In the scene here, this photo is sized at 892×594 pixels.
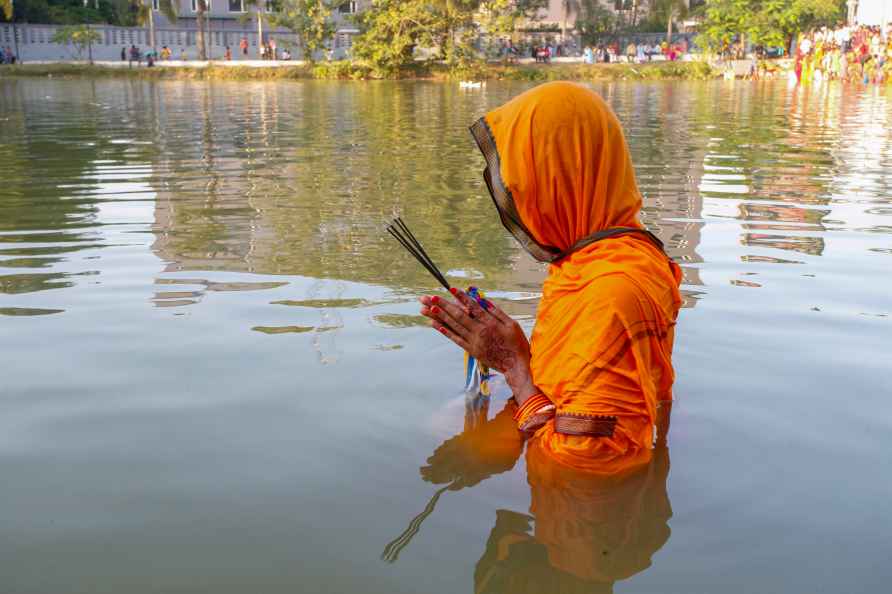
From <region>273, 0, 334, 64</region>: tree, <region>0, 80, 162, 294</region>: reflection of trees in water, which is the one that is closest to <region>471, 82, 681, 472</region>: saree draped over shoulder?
<region>0, 80, 162, 294</region>: reflection of trees in water

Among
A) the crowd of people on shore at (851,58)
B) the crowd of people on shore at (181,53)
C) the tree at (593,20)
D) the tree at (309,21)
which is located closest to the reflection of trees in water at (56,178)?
the crowd of people on shore at (851,58)

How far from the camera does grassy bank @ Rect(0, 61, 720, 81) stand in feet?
126

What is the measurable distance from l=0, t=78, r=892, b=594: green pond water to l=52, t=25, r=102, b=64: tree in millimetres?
38988

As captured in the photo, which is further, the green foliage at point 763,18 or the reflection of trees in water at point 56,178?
the green foliage at point 763,18

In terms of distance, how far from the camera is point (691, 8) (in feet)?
169

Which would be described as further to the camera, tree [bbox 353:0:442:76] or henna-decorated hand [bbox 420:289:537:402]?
tree [bbox 353:0:442:76]

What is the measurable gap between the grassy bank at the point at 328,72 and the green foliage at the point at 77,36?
350cm

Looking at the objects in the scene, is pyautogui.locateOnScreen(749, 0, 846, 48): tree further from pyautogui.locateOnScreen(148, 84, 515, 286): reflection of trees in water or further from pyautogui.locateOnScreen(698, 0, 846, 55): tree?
pyautogui.locateOnScreen(148, 84, 515, 286): reflection of trees in water

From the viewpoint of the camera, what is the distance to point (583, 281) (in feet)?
7.80

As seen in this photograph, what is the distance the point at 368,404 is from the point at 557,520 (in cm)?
104

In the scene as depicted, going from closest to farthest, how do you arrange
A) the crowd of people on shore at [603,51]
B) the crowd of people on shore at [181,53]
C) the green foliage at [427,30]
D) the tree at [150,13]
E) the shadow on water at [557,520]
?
the shadow on water at [557,520]
the green foliage at [427,30]
the tree at [150,13]
the crowd of people on shore at [181,53]
the crowd of people on shore at [603,51]

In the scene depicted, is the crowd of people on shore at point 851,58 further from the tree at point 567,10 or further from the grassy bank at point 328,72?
the tree at point 567,10

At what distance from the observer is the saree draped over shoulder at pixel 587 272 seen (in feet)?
7.60

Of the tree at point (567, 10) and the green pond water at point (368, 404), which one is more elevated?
the tree at point (567, 10)
